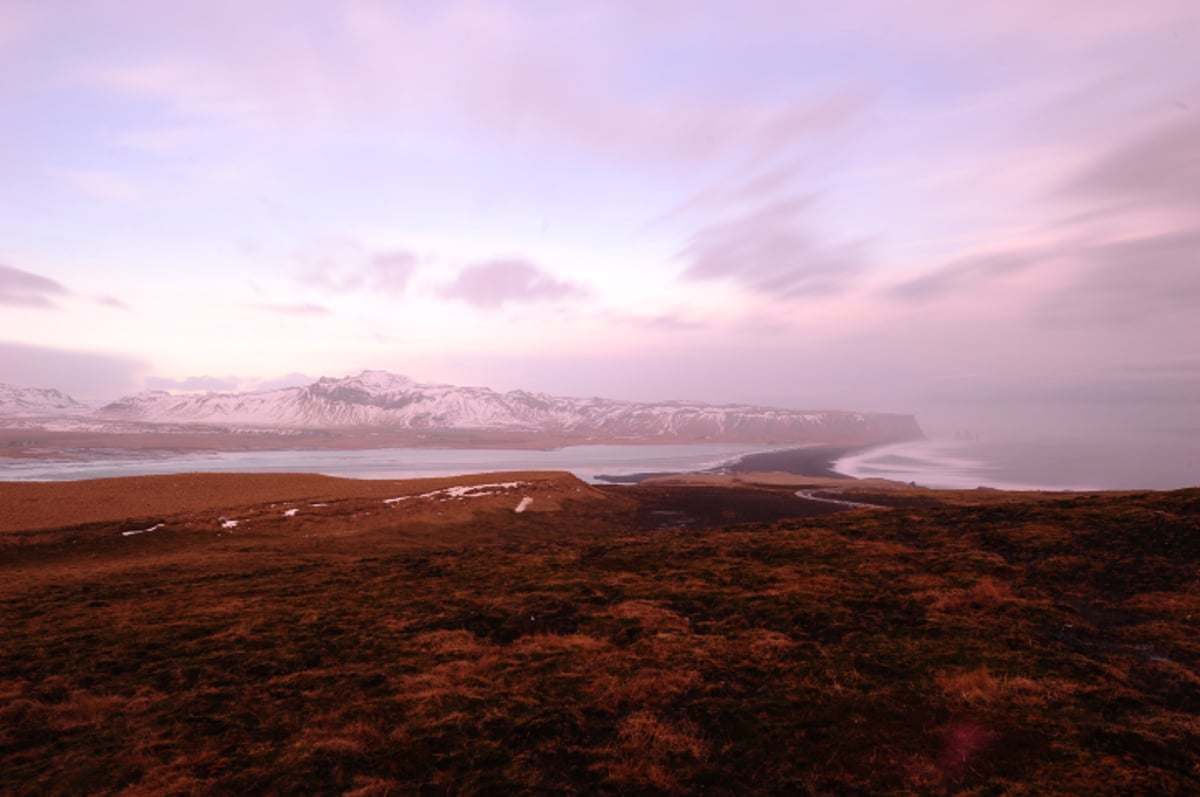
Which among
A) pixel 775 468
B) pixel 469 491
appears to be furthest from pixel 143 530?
pixel 775 468

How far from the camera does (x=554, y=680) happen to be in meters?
13.3

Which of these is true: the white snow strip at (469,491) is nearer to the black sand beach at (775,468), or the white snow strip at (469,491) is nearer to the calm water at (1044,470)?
the black sand beach at (775,468)

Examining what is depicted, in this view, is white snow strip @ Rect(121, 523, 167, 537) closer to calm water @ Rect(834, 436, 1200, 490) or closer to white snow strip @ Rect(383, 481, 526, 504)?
white snow strip @ Rect(383, 481, 526, 504)

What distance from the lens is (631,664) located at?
14.0m

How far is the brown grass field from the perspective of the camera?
918cm

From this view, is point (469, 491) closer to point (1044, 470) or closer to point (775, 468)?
point (775, 468)

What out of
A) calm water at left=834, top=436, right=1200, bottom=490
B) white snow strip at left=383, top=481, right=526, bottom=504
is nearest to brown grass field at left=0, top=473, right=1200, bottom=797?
white snow strip at left=383, top=481, right=526, bottom=504

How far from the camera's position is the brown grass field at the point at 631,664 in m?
9.18

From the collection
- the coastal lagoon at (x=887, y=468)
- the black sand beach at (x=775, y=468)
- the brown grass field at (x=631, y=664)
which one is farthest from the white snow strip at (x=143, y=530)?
the black sand beach at (x=775, y=468)

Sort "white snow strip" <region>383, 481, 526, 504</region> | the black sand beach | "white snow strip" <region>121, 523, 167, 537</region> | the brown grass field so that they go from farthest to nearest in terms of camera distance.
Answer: the black sand beach → "white snow strip" <region>383, 481, 526, 504</region> → "white snow strip" <region>121, 523, 167, 537</region> → the brown grass field

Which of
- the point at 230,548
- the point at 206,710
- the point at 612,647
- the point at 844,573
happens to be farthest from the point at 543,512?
the point at 206,710

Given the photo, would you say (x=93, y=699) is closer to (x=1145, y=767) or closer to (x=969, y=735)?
(x=969, y=735)

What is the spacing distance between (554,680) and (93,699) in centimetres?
1091

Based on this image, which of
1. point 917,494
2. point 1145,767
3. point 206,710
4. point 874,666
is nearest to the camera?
point 1145,767
